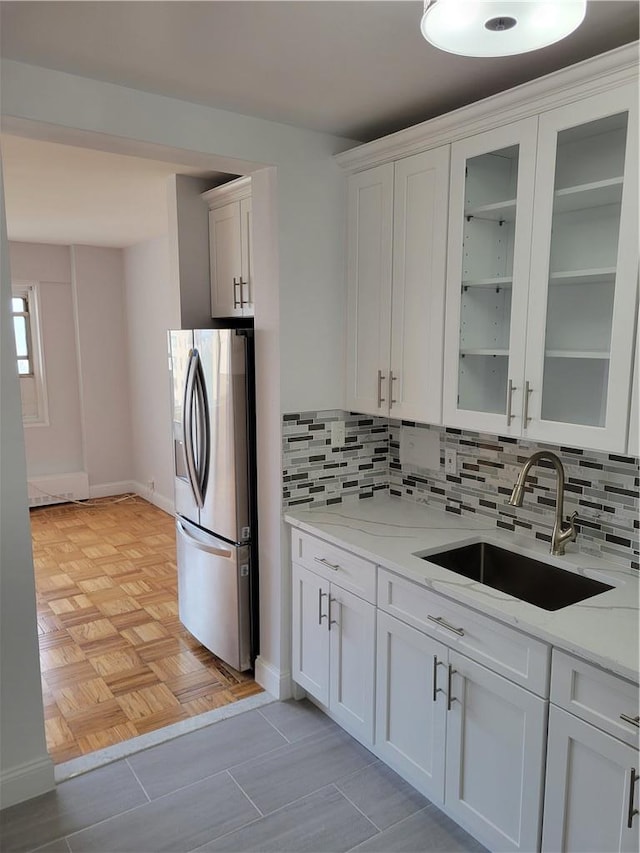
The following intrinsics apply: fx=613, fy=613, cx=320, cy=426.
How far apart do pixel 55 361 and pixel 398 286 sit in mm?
4633

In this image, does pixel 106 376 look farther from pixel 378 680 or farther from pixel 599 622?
pixel 599 622

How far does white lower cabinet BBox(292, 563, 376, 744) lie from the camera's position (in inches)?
90.7

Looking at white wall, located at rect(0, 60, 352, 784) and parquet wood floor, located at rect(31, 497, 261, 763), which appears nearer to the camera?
white wall, located at rect(0, 60, 352, 784)

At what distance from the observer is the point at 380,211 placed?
2.48m

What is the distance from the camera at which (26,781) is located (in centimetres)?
221

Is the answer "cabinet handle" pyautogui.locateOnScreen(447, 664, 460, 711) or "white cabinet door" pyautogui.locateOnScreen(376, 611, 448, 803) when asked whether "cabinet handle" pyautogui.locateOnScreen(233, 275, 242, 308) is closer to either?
"white cabinet door" pyautogui.locateOnScreen(376, 611, 448, 803)

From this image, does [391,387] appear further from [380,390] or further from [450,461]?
[450,461]

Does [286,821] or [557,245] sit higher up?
[557,245]

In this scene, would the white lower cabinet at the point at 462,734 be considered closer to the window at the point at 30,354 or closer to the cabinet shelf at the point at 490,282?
the cabinet shelf at the point at 490,282

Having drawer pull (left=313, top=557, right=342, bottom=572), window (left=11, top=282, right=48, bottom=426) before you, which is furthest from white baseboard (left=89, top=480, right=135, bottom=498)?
drawer pull (left=313, top=557, right=342, bottom=572)

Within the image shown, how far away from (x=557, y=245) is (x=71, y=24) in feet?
5.01

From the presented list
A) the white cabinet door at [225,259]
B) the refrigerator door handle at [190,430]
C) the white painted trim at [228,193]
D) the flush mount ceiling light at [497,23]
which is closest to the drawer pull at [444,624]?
the refrigerator door handle at [190,430]

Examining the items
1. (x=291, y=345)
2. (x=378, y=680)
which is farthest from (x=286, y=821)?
(x=291, y=345)

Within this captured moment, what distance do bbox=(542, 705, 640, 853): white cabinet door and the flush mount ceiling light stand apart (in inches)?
62.9
